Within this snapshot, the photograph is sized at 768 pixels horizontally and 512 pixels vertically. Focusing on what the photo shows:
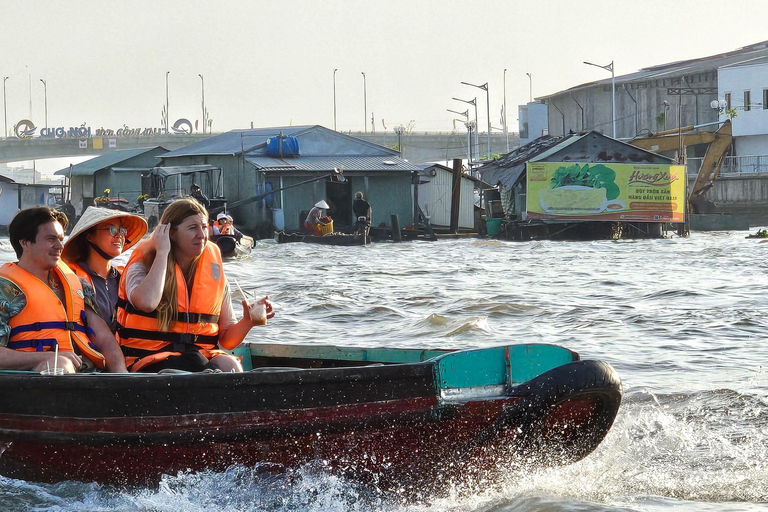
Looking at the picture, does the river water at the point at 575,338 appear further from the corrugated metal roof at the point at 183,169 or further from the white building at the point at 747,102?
the white building at the point at 747,102

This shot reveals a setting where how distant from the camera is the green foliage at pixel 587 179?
109 ft

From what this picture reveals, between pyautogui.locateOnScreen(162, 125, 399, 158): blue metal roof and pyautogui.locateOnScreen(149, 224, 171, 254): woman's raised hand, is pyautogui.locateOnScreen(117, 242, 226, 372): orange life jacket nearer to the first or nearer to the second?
pyautogui.locateOnScreen(149, 224, 171, 254): woman's raised hand

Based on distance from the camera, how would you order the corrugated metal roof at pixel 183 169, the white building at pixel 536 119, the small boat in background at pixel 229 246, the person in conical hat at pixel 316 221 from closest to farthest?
the small boat in background at pixel 229 246
the person in conical hat at pixel 316 221
the corrugated metal roof at pixel 183 169
the white building at pixel 536 119

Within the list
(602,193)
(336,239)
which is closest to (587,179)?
(602,193)

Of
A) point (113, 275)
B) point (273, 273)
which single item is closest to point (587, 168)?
point (273, 273)

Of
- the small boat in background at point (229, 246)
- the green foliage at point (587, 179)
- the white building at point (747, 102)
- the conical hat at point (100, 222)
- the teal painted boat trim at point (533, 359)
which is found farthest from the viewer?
the white building at point (747, 102)

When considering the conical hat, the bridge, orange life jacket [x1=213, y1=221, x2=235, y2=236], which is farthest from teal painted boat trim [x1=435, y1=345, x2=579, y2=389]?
the bridge

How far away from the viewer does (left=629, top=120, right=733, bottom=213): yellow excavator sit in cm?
3797

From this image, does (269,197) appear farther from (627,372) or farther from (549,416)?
(549,416)

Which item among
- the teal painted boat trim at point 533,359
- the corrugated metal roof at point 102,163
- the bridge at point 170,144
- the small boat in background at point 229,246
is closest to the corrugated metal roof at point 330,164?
the small boat in background at point 229,246

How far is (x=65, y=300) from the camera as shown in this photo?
17.3 feet

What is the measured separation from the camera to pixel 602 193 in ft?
109

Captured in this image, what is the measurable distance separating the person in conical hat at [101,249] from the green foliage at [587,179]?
28.3m

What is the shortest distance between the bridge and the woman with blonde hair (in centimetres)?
7337
